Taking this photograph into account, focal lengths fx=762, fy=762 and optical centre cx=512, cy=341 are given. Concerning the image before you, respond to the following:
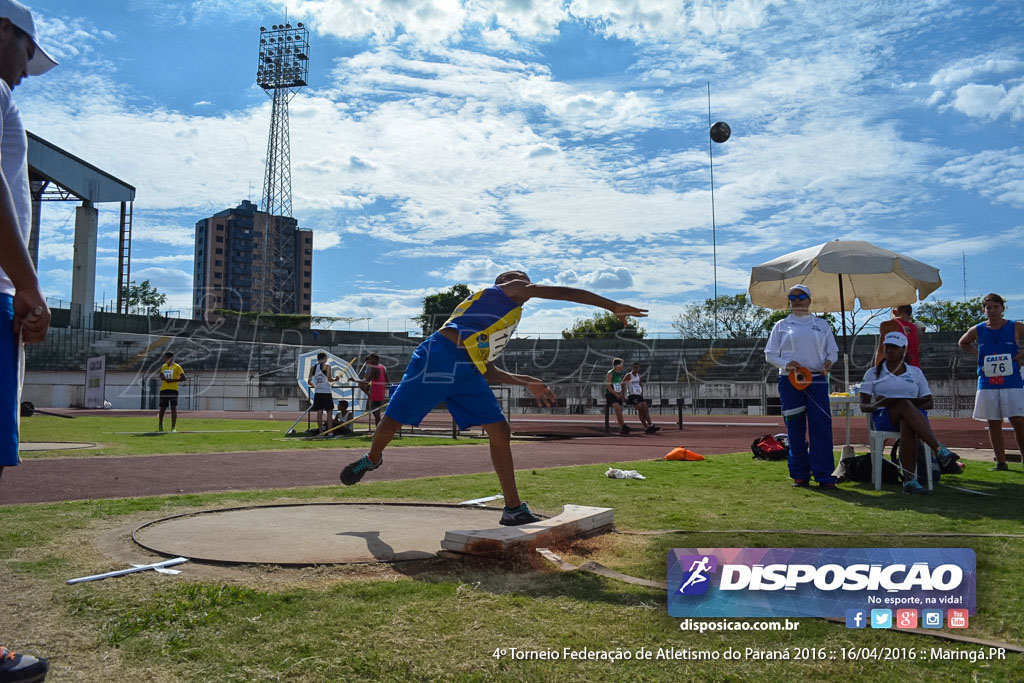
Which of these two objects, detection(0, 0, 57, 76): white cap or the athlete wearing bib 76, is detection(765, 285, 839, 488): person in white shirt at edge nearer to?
the athlete wearing bib 76

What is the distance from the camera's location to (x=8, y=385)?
8.00 feet

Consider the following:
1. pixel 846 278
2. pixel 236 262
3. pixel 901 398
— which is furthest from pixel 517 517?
pixel 236 262

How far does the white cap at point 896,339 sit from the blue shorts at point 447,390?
4.80 m

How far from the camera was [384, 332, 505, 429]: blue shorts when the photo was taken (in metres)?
4.91

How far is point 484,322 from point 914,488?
4841mm

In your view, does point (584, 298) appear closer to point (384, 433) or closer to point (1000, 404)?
point (384, 433)

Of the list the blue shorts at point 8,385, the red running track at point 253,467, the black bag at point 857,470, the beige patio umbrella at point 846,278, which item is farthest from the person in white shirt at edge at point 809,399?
the blue shorts at point 8,385

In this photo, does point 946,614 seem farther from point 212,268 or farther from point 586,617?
point 212,268

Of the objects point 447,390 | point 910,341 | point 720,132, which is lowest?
point 447,390

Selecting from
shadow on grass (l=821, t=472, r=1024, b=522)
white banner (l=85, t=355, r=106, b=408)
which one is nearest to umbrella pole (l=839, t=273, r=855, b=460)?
shadow on grass (l=821, t=472, r=1024, b=522)

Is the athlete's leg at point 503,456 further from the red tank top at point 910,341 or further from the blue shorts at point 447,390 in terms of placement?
the red tank top at point 910,341

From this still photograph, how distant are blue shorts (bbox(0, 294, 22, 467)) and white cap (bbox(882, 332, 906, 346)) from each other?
7559 millimetres

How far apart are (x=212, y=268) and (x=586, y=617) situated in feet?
475

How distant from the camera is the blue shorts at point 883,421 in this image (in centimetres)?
782
